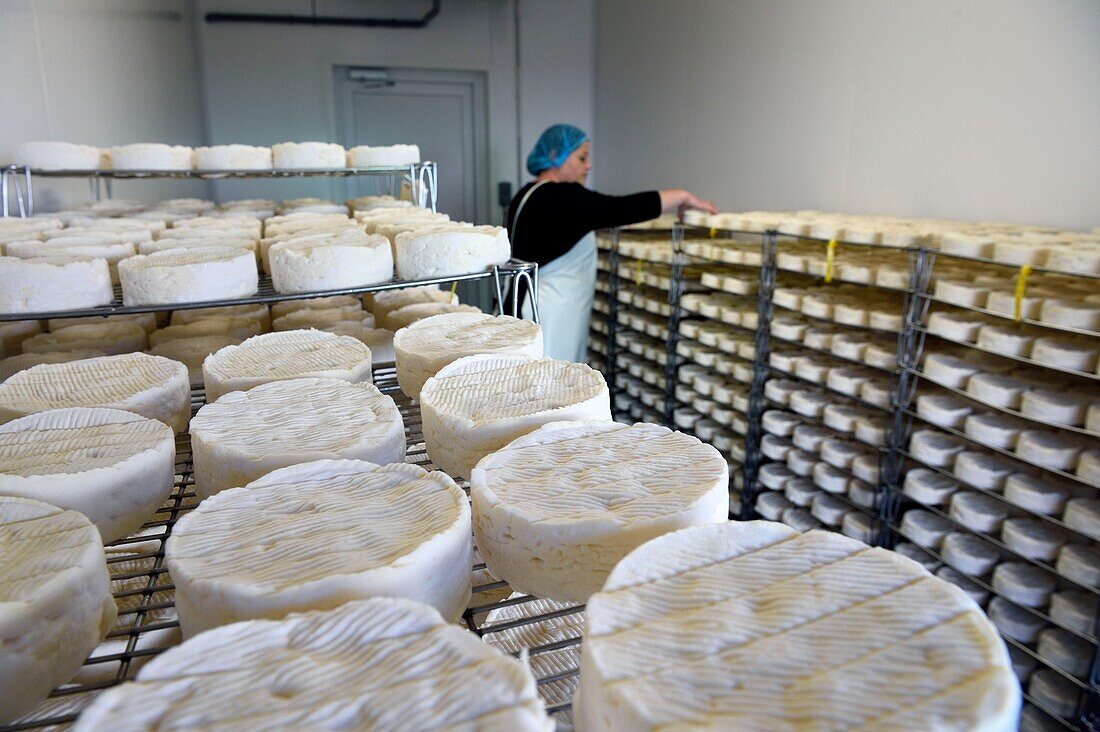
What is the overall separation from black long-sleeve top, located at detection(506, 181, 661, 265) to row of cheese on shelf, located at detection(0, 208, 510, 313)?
4.41 ft

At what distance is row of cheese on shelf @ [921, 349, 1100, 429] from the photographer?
5.87 ft

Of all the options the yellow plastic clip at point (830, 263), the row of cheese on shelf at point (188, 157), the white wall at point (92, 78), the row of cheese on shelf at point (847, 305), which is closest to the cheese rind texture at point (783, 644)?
the row of cheese on shelf at point (847, 305)

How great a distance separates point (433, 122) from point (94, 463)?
554cm

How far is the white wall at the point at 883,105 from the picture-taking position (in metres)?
2.32

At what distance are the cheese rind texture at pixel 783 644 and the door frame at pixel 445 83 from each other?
5707 mm

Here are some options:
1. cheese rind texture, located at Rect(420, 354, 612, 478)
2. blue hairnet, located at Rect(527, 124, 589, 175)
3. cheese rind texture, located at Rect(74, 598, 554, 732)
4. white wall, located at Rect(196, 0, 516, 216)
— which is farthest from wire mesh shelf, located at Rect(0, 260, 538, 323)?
white wall, located at Rect(196, 0, 516, 216)

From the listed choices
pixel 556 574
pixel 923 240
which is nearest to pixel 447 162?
pixel 923 240

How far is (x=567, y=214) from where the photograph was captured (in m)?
3.39

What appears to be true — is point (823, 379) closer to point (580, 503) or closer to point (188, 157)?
point (580, 503)

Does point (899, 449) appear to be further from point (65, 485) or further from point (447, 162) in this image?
point (447, 162)

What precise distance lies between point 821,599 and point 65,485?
989 mm

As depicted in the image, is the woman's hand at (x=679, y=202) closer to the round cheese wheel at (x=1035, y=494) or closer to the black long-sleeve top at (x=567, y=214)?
the black long-sleeve top at (x=567, y=214)

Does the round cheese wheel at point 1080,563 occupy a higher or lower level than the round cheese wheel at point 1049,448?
lower

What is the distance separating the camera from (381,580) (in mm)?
740
